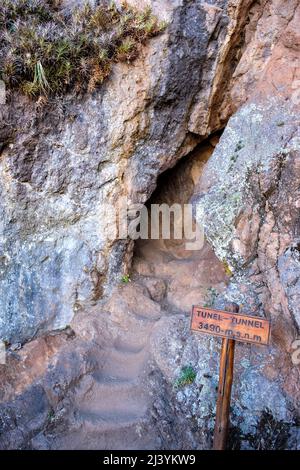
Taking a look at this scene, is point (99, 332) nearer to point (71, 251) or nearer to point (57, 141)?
point (71, 251)

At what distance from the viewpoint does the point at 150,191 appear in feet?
20.0

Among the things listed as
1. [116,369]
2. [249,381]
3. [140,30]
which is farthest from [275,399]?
[140,30]

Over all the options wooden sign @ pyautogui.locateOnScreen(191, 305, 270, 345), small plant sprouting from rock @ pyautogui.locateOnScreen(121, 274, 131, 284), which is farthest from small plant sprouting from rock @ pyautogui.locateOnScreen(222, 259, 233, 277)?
small plant sprouting from rock @ pyautogui.locateOnScreen(121, 274, 131, 284)

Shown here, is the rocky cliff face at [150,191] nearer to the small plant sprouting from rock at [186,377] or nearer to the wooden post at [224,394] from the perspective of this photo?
the small plant sprouting from rock at [186,377]

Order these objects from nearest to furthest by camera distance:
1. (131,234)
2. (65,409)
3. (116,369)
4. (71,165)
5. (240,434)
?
(240,434) → (65,409) → (116,369) → (71,165) → (131,234)

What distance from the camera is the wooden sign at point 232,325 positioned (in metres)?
3.89

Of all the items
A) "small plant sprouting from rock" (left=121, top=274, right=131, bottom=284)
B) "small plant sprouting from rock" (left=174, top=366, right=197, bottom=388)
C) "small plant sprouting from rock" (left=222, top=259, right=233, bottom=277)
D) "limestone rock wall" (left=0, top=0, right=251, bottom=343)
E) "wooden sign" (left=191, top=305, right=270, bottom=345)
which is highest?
"limestone rock wall" (left=0, top=0, right=251, bottom=343)

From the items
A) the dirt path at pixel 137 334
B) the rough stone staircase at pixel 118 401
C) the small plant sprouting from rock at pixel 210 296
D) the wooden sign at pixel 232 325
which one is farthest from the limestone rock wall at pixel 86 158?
the wooden sign at pixel 232 325

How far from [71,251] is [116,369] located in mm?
1732

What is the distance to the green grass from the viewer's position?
17.0ft

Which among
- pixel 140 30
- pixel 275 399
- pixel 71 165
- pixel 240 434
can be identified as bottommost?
pixel 240 434

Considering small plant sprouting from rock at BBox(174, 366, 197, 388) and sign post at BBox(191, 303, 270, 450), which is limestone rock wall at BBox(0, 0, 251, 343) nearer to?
small plant sprouting from rock at BBox(174, 366, 197, 388)

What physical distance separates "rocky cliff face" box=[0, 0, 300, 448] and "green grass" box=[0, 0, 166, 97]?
7.6 inches

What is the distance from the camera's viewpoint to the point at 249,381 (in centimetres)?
475
